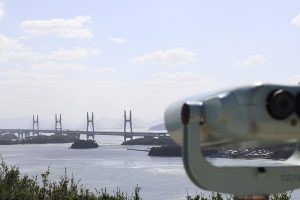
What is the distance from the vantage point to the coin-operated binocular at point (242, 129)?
12.7 ft

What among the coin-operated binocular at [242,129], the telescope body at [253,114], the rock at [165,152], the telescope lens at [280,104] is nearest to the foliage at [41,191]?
the coin-operated binocular at [242,129]

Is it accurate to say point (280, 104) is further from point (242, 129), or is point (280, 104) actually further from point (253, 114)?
point (242, 129)

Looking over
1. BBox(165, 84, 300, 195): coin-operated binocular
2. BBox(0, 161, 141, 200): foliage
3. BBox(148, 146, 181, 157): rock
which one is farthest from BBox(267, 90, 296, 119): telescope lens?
BBox(148, 146, 181, 157): rock

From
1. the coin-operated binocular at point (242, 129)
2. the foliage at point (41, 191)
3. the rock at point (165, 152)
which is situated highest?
the coin-operated binocular at point (242, 129)

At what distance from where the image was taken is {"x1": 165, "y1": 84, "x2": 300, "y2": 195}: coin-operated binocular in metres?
3.86

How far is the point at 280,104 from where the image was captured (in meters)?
3.88

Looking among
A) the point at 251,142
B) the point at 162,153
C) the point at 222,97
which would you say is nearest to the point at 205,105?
the point at 222,97

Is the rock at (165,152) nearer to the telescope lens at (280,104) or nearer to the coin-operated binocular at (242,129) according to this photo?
the coin-operated binocular at (242,129)

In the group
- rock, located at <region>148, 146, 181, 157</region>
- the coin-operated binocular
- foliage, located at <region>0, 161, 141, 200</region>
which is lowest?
rock, located at <region>148, 146, 181, 157</region>

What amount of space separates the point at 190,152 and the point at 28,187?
17.9 m

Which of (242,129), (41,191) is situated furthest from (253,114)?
(41,191)

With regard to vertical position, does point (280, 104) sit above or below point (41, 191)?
above

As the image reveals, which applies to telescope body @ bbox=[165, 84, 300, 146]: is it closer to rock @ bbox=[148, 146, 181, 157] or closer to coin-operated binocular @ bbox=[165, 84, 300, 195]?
coin-operated binocular @ bbox=[165, 84, 300, 195]

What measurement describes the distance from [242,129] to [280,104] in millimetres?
332
